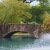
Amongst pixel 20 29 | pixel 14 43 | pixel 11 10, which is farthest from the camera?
pixel 11 10

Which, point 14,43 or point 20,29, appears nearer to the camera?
point 14,43

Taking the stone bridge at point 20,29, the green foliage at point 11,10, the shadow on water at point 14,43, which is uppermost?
the green foliage at point 11,10

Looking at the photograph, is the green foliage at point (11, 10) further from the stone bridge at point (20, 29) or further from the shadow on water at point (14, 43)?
the shadow on water at point (14, 43)

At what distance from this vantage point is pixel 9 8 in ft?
178

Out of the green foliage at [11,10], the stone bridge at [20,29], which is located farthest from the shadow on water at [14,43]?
the green foliage at [11,10]

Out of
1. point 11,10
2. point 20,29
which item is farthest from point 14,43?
point 11,10

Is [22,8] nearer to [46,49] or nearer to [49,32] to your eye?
[49,32]

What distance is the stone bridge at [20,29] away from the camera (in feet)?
171

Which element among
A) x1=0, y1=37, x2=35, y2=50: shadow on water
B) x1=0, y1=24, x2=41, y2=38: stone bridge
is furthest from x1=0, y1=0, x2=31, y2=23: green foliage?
x1=0, y1=37, x2=35, y2=50: shadow on water

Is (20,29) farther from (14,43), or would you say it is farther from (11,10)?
(14,43)

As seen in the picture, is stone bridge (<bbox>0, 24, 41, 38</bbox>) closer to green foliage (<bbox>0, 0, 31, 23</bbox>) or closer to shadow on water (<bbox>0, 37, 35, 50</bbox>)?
green foliage (<bbox>0, 0, 31, 23</bbox>)

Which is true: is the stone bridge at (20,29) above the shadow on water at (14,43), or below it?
above

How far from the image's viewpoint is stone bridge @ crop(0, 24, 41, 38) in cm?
5210

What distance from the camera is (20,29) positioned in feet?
172
